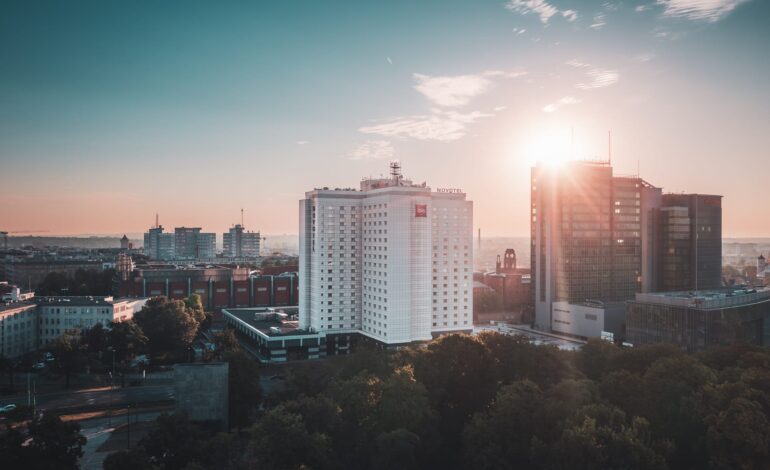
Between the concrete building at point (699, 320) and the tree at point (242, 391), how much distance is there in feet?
142

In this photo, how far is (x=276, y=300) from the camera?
322ft

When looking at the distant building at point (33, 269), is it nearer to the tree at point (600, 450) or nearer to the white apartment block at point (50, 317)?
the white apartment block at point (50, 317)

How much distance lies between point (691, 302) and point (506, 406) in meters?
36.8

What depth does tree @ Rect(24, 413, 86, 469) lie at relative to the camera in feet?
97.6

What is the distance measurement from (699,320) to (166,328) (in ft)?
190

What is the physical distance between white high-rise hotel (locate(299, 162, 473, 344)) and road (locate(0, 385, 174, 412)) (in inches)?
748

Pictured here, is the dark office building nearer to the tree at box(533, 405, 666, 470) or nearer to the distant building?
the tree at box(533, 405, 666, 470)

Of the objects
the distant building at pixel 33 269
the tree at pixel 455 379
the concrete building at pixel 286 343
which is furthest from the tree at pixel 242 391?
the distant building at pixel 33 269

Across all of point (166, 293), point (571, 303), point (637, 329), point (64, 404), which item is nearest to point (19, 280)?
point (166, 293)

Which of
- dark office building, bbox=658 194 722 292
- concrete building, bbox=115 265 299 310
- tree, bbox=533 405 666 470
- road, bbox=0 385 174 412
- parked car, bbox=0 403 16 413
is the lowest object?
road, bbox=0 385 174 412

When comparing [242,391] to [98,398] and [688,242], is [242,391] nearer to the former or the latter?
[98,398]

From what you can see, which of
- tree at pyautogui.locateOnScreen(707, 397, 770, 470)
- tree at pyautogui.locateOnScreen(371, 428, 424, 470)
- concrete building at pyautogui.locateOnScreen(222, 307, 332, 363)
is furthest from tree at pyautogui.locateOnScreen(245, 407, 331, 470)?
concrete building at pyautogui.locateOnScreen(222, 307, 332, 363)

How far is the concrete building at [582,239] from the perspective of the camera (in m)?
79.3

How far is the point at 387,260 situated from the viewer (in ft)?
202
